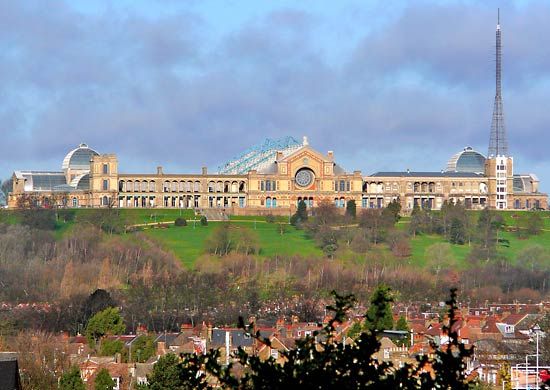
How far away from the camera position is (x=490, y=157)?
18650cm

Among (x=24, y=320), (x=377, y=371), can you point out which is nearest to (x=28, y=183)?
(x=24, y=320)

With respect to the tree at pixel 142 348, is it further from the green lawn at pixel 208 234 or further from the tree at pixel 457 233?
the tree at pixel 457 233

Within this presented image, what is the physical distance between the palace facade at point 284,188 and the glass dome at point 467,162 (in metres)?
7.40

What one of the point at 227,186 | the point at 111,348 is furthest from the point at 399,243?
the point at 111,348

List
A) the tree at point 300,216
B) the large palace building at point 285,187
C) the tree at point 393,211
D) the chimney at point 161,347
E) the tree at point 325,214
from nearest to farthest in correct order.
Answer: the chimney at point 161,347 → the tree at point 393,211 → the tree at point 325,214 → the tree at point 300,216 → the large palace building at point 285,187

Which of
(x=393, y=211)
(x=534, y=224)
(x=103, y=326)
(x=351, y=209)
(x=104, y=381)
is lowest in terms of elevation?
(x=104, y=381)

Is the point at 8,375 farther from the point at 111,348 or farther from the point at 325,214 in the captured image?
the point at 325,214

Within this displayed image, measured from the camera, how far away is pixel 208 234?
153250 mm

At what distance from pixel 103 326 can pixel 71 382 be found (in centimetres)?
2947

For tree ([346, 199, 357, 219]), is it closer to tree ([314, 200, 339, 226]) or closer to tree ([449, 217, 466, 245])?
tree ([314, 200, 339, 226])

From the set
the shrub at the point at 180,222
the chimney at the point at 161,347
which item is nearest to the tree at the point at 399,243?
the shrub at the point at 180,222

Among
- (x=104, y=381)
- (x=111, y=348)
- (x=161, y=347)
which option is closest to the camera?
(x=104, y=381)

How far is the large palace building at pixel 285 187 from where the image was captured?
179m

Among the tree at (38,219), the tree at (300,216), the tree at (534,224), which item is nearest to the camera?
the tree at (38,219)
